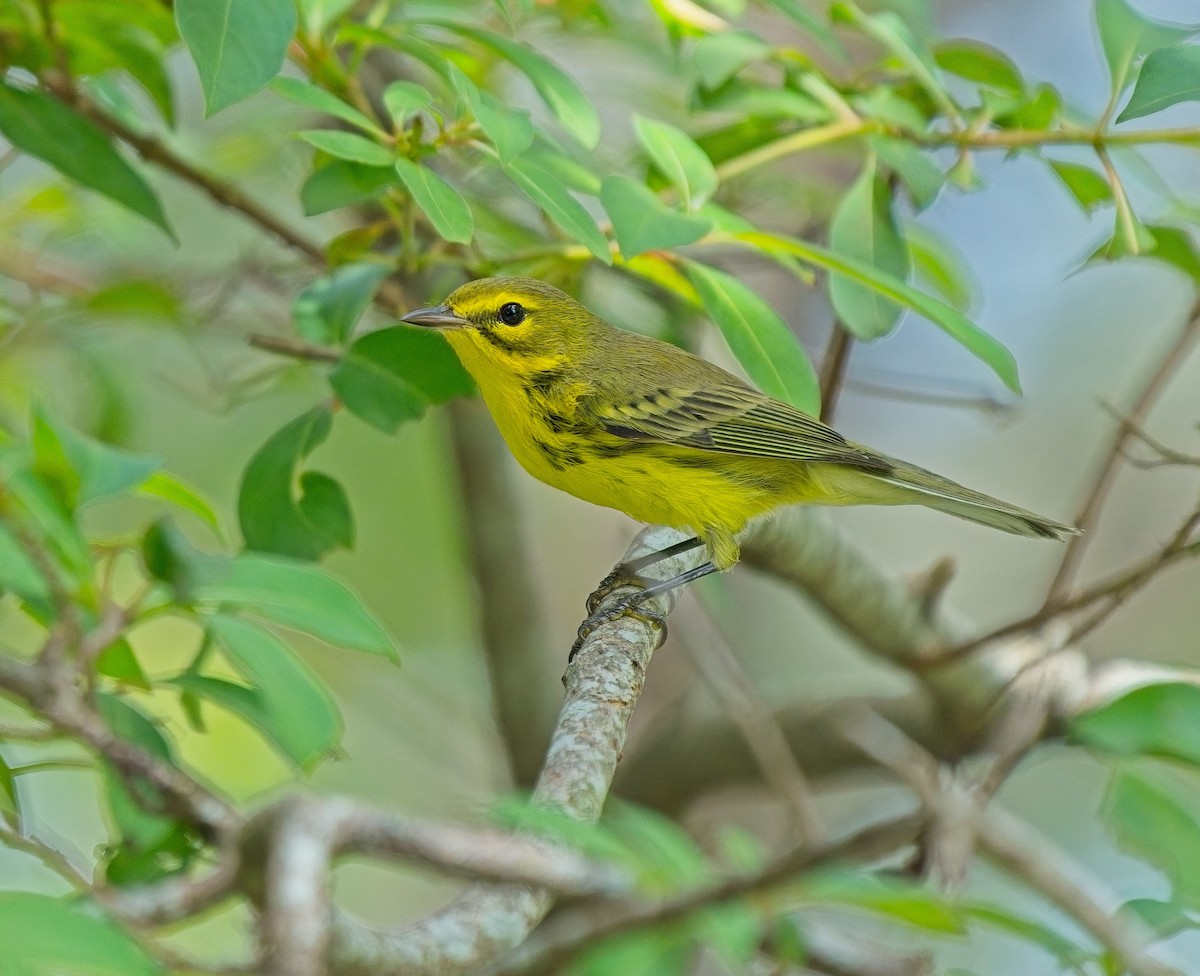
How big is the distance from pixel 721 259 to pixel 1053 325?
5459 millimetres

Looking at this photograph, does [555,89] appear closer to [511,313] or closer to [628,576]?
[511,313]

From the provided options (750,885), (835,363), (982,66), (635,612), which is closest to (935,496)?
(835,363)

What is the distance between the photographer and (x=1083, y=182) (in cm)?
300

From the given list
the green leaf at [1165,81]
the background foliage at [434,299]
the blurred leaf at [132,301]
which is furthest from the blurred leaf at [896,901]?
the blurred leaf at [132,301]

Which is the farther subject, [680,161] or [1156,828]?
[680,161]

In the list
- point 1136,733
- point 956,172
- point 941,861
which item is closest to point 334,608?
point 941,861

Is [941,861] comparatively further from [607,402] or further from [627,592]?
[607,402]

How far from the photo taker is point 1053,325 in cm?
895

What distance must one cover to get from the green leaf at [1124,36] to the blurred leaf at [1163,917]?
170 centimetres

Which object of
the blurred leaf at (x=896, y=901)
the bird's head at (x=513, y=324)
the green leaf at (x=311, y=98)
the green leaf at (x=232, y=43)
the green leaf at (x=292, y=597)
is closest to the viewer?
the blurred leaf at (x=896, y=901)

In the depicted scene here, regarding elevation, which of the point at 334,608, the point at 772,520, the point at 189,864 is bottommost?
the point at 189,864

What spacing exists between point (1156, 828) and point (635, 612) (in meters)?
1.25

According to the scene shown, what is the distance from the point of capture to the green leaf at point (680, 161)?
8.13 ft

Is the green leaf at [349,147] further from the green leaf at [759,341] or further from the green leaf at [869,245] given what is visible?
the green leaf at [869,245]
